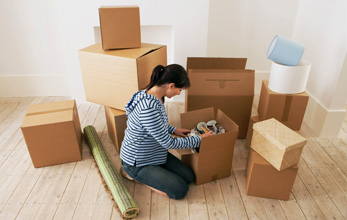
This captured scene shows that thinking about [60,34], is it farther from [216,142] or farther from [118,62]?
[216,142]

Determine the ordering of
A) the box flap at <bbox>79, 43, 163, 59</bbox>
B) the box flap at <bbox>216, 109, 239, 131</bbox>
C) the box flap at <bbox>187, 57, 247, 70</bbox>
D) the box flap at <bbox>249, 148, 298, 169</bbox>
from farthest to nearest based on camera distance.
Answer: the box flap at <bbox>187, 57, 247, 70</bbox> → the box flap at <bbox>79, 43, 163, 59</bbox> → the box flap at <bbox>216, 109, 239, 131</bbox> → the box flap at <bbox>249, 148, 298, 169</bbox>

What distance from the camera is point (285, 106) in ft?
6.15

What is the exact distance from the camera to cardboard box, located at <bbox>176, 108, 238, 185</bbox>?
60.3 inches

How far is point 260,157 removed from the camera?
5.03 ft

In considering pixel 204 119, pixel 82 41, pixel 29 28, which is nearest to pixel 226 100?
pixel 204 119

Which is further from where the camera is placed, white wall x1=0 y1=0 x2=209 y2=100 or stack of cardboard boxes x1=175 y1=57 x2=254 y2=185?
white wall x1=0 y1=0 x2=209 y2=100

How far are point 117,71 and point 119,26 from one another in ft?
1.01

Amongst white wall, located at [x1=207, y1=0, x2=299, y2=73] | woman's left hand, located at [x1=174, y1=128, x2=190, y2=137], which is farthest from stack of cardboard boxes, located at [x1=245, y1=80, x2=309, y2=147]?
white wall, located at [x1=207, y1=0, x2=299, y2=73]

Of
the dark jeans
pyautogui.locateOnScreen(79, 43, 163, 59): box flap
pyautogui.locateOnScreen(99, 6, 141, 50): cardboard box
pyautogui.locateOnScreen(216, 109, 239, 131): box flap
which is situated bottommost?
the dark jeans

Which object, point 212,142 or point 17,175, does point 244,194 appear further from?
point 17,175

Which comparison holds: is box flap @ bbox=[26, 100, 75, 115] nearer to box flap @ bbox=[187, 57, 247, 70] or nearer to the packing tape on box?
box flap @ bbox=[187, 57, 247, 70]

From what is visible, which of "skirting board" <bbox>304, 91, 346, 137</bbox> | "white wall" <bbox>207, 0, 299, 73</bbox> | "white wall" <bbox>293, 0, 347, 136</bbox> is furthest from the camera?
"white wall" <bbox>207, 0, 299, 73</bbox>

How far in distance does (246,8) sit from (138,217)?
2136 millimetres

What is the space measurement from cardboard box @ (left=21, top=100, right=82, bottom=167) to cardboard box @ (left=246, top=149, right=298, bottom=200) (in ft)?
3.84
